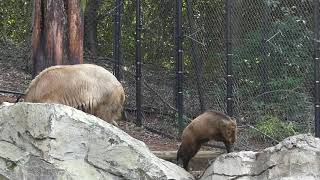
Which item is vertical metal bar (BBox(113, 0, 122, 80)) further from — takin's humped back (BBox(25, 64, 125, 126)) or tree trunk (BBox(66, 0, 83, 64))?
takin's humped back (BBox(25, 64, 125, 126))

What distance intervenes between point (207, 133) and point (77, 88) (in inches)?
70.6

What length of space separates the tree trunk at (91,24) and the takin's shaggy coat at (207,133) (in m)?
4.59

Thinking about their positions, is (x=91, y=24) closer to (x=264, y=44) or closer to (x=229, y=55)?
(x=264, y=44)

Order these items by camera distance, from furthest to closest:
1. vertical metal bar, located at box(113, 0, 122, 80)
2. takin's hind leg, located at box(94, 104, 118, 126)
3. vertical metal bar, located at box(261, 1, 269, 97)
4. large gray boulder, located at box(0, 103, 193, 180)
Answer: vertical metal bar, located at box(113, 0, 122, 80)
vertical metal bar, located at box(261, 1, 269, 97)
takin's hind leg, located at box(94, 104, 118, 126)
large gray boulder, located at box(0, 103, 193, 180)

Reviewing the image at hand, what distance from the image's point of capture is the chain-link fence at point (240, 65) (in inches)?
332

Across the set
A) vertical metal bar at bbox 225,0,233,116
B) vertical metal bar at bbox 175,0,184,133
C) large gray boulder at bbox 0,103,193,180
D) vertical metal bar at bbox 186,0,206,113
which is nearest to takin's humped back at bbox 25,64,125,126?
large gray boulder at bbox 0,103,193,180

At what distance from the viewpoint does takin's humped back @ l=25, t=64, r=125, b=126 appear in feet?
21.9

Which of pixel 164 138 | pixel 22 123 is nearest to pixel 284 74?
pixel 164 138

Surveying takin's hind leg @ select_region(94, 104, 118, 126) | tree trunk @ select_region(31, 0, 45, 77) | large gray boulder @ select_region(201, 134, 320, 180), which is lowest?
large gray boulder @ select_region(201, 134, 320, 180)

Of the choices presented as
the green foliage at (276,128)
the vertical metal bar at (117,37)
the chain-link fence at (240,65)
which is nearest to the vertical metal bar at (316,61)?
the chain-link fence at (240,65)

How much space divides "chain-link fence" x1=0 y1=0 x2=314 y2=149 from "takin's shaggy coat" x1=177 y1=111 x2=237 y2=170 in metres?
0.69

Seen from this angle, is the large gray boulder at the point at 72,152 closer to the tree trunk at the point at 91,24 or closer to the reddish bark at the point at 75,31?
the reddish bark at the point at 75,31

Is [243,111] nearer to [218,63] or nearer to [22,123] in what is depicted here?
[218,63]

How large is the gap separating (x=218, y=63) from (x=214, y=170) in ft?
11.4
